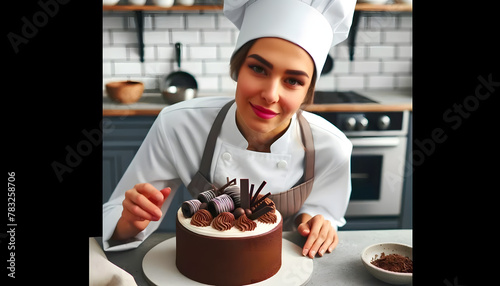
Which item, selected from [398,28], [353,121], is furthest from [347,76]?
[398,28]

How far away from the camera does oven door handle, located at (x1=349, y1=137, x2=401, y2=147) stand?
111cm

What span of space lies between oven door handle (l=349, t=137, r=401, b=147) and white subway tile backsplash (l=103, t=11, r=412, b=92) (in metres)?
0.13

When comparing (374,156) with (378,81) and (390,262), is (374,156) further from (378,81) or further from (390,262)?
(390,262)

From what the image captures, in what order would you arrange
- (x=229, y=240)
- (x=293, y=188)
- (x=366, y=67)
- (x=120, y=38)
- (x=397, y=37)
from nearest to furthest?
(x=229, y=240), (x=293, y=188), (x=120, y=38), (x=366, y=67), (x=397, y=37)

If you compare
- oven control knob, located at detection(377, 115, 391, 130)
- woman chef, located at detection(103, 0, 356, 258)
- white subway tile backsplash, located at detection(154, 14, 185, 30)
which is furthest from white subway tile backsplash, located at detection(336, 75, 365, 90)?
white subway tile backsplash, located at detection(154, 14, 185, 30)

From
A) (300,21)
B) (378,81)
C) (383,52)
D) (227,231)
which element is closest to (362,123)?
(378,81)

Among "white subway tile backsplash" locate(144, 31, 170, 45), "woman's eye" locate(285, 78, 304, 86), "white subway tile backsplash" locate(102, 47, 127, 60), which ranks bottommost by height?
"woman's eye" locate(285, 78, 304, 86)

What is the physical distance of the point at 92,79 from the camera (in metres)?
0.48

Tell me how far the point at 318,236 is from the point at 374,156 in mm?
429

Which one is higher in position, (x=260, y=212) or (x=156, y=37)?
(x=156, y=37)

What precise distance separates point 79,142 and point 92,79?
0.07 meters

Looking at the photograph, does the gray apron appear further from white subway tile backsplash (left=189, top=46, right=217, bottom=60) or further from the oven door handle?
the oven door handle

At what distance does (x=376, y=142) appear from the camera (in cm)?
114

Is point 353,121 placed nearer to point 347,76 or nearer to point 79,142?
point 347,76
